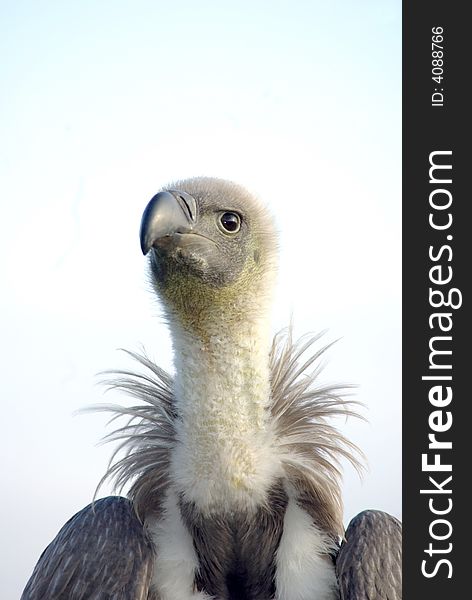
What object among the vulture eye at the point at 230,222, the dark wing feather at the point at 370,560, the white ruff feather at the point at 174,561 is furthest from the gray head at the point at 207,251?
the dark wing feather at the point at 370,560

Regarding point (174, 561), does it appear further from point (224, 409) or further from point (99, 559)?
point (224, 409)

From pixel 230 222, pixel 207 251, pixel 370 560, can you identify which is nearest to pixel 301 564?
pixel 370 560

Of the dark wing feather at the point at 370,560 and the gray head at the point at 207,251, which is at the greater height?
the gray head at the point at 207,251

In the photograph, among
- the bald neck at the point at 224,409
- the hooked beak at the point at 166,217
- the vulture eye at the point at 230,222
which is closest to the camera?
the hooked beak at the point at 166,217

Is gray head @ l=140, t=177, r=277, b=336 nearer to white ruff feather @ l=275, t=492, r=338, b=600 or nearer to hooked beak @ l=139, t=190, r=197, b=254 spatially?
hooked beak @ l=139, t=190, r=197, b=254

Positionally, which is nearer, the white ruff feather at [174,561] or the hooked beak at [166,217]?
the hooked beak at [166,217]

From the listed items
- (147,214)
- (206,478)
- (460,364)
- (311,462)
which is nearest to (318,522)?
(311,462)

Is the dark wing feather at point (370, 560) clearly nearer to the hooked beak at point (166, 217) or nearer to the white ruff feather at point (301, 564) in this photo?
the white ruff feather at point (301, 564)
